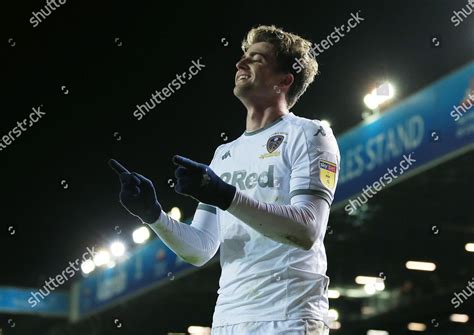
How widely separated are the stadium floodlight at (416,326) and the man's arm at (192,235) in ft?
69.8

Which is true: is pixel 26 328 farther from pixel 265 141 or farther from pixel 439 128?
pixel 265 141

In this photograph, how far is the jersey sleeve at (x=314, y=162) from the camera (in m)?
3.40

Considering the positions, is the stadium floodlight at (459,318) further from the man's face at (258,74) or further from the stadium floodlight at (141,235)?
the man's face at (258,74)

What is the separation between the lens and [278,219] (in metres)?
3.17

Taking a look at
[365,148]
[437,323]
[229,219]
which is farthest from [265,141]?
[437,323]

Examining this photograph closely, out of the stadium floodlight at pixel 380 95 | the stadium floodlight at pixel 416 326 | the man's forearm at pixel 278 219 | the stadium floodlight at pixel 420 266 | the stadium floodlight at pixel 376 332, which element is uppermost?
the stadium floodlight at pixel 376 332

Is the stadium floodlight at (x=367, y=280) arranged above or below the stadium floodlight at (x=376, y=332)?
below

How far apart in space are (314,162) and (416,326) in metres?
23.2

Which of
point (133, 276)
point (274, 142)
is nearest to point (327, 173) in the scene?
point (274, 142)

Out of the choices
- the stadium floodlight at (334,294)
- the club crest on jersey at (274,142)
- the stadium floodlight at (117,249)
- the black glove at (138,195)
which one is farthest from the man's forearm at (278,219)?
the stadium floodlight at (334,294)

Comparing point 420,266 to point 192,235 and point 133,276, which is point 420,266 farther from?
point 192,235

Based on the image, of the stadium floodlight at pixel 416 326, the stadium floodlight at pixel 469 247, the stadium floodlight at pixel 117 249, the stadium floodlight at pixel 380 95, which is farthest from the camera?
the stadium floodlight at pixel 416 326

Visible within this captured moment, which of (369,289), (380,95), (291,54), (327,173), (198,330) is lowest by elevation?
(327,173)

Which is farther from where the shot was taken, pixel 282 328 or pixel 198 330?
pixel 198 330
